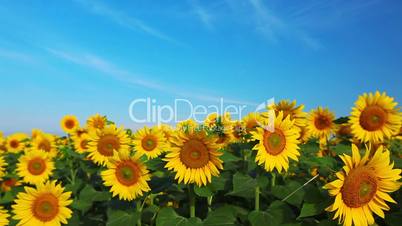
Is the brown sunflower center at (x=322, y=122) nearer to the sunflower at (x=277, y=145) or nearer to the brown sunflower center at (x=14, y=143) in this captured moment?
the sunflower at (x=277, y=145)

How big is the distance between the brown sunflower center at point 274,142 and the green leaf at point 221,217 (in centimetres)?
89

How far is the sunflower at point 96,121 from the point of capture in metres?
9.24

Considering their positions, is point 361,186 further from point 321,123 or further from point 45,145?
point 45,145

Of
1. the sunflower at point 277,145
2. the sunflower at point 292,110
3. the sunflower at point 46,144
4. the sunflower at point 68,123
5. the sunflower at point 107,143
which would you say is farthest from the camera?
the sunflower at point 68,123

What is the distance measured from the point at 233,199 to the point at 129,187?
1.52 m

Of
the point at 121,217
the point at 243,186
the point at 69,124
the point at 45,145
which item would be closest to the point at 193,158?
the point at 243,186

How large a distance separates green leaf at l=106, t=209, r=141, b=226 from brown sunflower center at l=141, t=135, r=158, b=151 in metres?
2.51

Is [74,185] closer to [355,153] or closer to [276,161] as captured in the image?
[276,161]

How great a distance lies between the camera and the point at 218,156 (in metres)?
4.66

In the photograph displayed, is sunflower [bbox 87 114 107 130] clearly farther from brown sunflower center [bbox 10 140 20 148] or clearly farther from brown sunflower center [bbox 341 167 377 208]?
brown sunflower center [bbox 341 167 377 208]

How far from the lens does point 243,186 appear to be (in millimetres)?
4609

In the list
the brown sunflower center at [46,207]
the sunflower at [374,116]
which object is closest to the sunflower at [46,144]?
the brown sunflower center at [46,207]

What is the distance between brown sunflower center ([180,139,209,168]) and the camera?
4652 millimetres

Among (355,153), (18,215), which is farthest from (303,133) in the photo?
(18,215)
